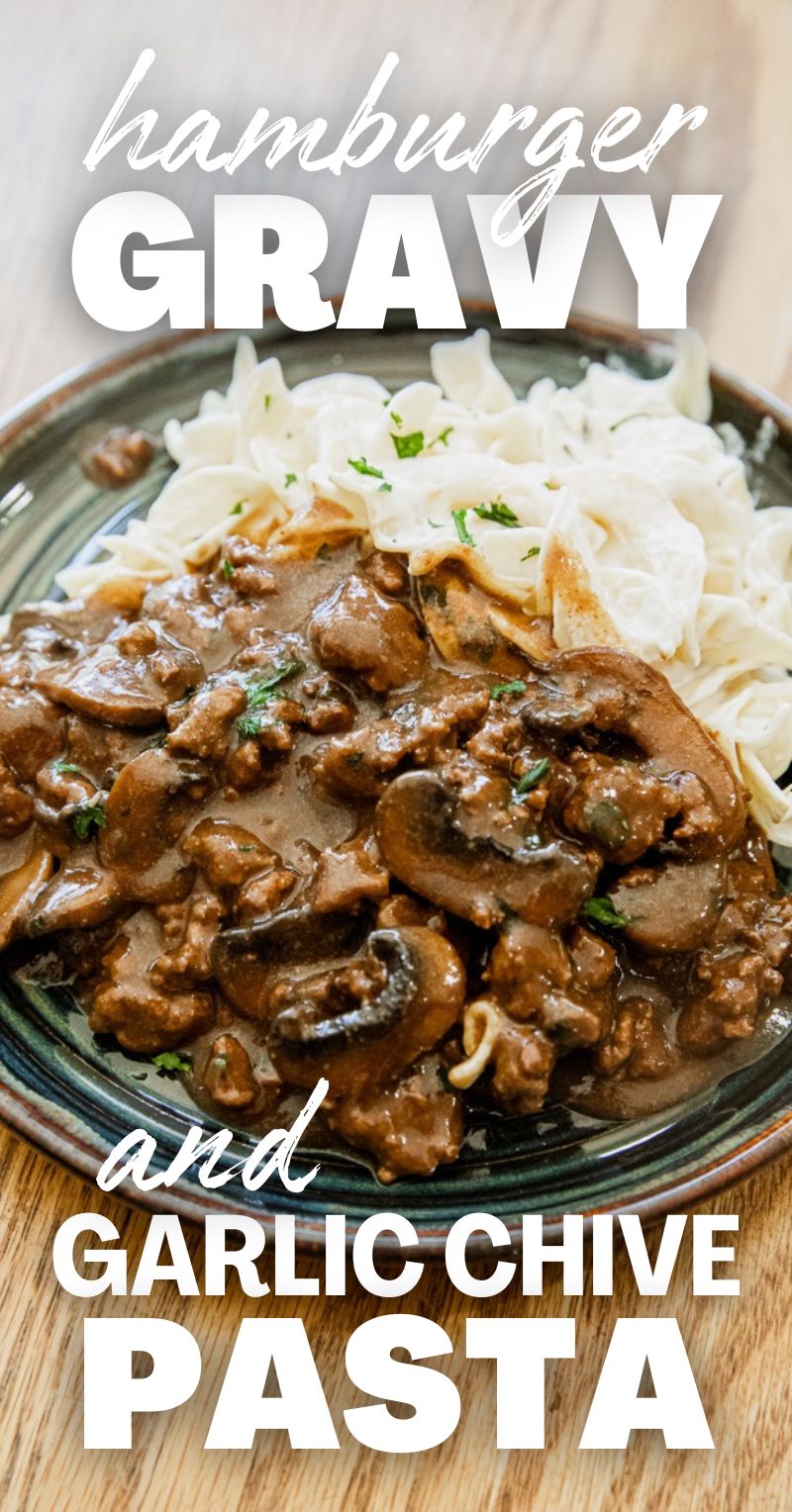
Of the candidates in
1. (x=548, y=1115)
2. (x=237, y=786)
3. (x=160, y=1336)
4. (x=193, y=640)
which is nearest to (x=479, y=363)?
(x=193, y=640)

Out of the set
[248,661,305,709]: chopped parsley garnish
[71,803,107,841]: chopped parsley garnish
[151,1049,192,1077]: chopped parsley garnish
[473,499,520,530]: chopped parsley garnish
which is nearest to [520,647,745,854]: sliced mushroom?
[473,499,520,530]: chopped parsley garnish

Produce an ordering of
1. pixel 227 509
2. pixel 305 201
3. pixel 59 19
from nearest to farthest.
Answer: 1. pixel 227 509
2. pixel 305 201
3. pixel 59 19

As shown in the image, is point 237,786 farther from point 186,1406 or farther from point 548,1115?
point 186,1406

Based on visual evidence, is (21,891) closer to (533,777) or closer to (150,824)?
(150,824)

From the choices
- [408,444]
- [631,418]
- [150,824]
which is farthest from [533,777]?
[631,418]

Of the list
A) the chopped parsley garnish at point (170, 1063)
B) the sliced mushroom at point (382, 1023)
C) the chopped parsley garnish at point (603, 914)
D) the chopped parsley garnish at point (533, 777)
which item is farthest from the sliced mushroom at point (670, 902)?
the chopped parsley garnish at point (170, 1063)
